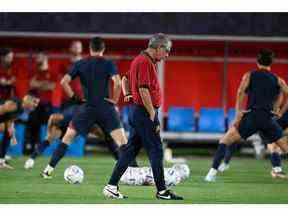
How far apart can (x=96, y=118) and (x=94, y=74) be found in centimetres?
67

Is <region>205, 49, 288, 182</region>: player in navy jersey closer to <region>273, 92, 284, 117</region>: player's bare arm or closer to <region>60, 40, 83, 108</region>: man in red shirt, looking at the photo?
<region>273, 92, 284, 117</region>: player's bare arm

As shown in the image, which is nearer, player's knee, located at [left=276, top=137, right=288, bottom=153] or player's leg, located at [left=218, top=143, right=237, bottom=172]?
player's knee, located at [left=276, top=137, right=288, bottom=153]

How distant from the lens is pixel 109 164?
21.1m

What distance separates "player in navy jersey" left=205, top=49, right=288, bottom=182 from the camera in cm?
1606

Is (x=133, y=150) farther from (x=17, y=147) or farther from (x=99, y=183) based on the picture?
(x=17, y=147)

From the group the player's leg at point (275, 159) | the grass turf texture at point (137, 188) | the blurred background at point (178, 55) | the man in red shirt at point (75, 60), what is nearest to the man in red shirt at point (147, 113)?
the grass turf texture at point (137, 188)

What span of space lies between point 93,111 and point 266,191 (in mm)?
2962

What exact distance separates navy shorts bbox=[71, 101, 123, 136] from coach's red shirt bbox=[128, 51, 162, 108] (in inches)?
124

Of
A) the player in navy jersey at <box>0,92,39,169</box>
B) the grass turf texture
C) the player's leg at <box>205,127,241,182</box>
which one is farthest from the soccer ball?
the player in navy jersey at <box>0,92,39,169</box>

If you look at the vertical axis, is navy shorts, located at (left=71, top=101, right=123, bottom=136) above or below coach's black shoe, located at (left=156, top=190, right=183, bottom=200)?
above

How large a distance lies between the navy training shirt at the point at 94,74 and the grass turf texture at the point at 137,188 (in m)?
1.31

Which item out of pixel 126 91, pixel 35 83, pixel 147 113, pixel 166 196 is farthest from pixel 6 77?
pixel 166 196

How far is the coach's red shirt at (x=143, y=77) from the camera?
12.6m

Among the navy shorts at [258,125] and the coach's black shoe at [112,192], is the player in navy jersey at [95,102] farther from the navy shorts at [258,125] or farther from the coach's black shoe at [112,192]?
the coach's black shoe at [112,192]
